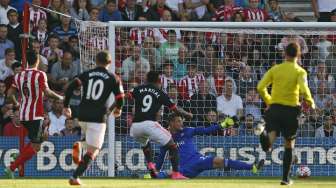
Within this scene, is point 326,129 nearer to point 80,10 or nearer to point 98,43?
point 98,43

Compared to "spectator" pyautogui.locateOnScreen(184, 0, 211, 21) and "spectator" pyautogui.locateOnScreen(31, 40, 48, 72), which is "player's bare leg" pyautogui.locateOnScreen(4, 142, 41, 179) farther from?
"spectator" pyautogui.locateOnScreen(184, 0, 211, 21)

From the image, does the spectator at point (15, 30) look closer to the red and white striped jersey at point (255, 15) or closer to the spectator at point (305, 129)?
the red and white striped jersey at point (255, 15)

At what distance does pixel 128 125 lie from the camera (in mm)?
22141

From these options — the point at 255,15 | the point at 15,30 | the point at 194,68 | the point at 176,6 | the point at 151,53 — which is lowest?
the point at 194,68

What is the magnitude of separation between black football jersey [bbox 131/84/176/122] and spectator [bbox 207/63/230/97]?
8.25 ft

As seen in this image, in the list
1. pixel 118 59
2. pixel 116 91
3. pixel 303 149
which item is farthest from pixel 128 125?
pixel 116 91

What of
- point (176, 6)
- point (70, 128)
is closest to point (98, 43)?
point (70, 128)

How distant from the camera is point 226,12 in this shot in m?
24.7

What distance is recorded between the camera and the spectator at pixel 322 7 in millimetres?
25594

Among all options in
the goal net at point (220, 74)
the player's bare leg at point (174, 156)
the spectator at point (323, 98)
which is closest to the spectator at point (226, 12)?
the goal net at point (220, 74)

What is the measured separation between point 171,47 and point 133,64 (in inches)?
32.6

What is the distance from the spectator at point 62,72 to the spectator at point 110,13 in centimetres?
173

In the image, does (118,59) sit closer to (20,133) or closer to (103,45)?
(103,45)

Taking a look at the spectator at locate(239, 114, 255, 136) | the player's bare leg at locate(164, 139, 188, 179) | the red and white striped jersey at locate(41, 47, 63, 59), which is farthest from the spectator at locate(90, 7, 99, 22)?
the player's bare leg at locate(164, 139, 188, 179)
